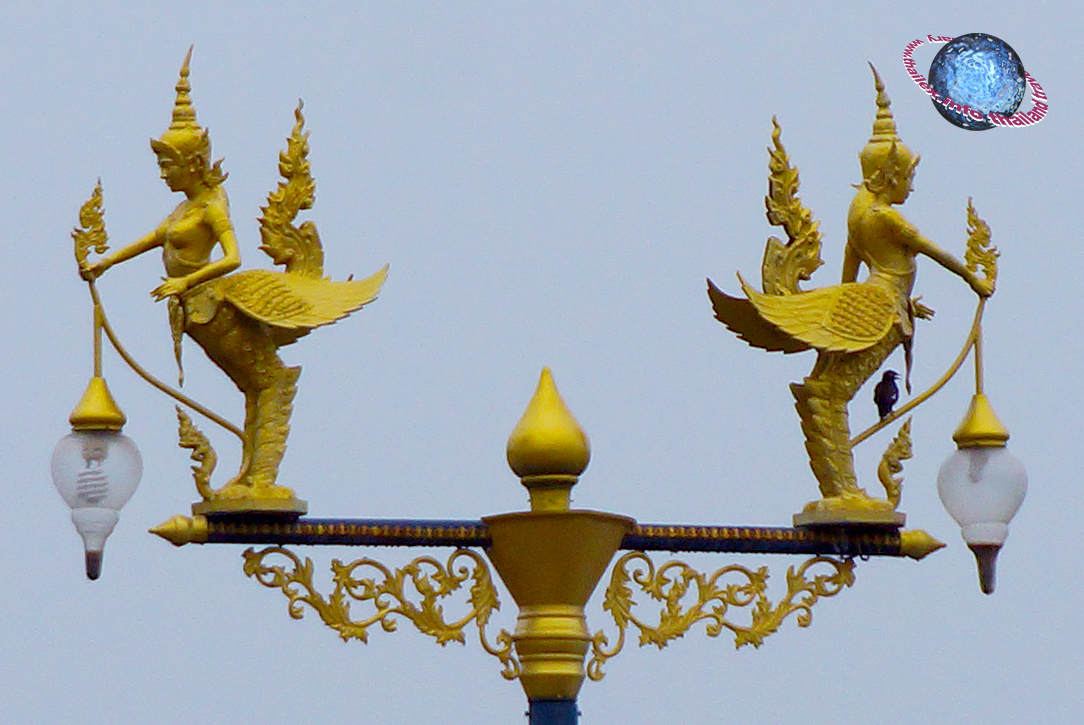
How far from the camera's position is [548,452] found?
55.3ft

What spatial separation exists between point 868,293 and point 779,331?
1.63 ft

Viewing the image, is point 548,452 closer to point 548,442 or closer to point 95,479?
point 548,442

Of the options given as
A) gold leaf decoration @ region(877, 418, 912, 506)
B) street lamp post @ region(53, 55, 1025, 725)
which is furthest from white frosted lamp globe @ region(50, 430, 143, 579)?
gold leaf decoration @ region(877, 418, 912, 506)

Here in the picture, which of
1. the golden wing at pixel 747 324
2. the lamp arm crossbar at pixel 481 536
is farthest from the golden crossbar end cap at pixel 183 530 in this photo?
the golden wing at pixel 747 324

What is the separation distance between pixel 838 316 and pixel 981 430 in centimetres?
83

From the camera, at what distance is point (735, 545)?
57.0ft

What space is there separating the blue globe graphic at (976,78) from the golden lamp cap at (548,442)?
2179 mm

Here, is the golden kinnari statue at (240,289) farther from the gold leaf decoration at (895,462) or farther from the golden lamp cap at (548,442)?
the gold leaf decoration at (895,462)

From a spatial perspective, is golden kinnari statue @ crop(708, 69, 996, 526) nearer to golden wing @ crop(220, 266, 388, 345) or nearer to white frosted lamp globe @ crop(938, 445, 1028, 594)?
white frosted lamp globe @ crop(938, 445, 1028, 594)

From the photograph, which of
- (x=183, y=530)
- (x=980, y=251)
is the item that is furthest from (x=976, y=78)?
(x=183, y=530)

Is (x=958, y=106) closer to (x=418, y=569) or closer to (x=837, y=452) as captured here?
(x=837, y=452)

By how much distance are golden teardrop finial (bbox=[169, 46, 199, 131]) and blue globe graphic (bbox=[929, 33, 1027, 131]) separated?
10.9ft

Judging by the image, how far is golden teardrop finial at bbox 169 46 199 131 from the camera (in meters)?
17.2

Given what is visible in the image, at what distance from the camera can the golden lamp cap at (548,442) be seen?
1688 centimetres
